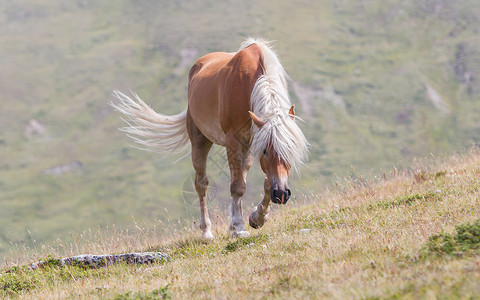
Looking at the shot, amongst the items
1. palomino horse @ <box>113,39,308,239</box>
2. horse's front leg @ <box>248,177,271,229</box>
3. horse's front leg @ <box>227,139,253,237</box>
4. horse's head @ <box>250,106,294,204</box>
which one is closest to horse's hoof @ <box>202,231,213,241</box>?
palomino horse @ <box>113,39,308,239</box>

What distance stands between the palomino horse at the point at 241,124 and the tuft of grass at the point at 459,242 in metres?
2.68

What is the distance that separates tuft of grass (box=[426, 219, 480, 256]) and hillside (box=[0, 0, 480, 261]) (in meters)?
97.1

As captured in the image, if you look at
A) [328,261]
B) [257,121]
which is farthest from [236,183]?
[328,261]

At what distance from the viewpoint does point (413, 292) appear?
11.9 feet

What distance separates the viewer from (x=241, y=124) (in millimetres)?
8586

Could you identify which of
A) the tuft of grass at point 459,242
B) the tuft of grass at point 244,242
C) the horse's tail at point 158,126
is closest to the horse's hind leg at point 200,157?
→ the horse's tail at point 158,126

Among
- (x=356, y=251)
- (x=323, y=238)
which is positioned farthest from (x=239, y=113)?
(x=356, y=251)

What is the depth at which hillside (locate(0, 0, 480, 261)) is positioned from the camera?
125 metres

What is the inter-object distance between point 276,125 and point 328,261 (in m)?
2.60

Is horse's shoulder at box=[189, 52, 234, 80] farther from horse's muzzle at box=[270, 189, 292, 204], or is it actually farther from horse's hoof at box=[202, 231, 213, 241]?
horse's muzzle at box=[270, 189, 292, 204]

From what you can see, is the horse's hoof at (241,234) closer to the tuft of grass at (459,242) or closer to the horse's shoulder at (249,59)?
the horse's shoulder at (249,59)

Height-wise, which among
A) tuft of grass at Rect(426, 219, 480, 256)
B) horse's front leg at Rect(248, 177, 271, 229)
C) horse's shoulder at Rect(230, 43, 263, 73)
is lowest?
horse's front leg at Rect(248, 177, 271, 229)

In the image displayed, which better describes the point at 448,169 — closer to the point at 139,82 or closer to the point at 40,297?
the point at 40,297

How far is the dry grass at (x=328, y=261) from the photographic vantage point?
13.2 ft
